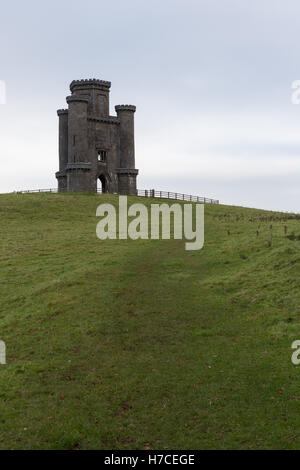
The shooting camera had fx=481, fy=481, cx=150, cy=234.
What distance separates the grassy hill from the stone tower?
131 feet

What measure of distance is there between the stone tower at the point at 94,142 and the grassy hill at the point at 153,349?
3990 cm

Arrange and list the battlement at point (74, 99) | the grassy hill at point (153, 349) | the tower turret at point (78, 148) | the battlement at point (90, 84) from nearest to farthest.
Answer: the grassy hill at point (153, 349) → the tower turret at point (78, 148) → the battlement at point (74, 99) → the battlement at point (90, 84)

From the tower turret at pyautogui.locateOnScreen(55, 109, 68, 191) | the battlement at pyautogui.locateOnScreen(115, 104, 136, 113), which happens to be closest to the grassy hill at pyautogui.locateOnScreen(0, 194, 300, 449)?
the tower turret at pyautogui.locateOnScreen(55, 109, 68, 191)

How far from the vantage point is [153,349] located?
17.0 meters

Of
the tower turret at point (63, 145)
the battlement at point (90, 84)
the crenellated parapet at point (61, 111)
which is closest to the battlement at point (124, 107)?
the battlement at point (90, 84)

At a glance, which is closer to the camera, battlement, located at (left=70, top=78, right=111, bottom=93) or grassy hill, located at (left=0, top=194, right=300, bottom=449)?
grassy hill, located at (left=0, top=194, right=300, bottom=449)

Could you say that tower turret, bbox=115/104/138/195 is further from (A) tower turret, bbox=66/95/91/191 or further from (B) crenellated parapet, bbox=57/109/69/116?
(B) crenellated parapet, bbox=57/109/69/116

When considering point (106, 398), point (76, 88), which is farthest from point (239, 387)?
point (76, 88)

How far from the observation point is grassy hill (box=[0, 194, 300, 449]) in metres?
12.4

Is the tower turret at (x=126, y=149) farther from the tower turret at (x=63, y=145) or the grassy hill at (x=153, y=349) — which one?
the grassy hill at (x=153, y=349)

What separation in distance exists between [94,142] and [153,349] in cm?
6060

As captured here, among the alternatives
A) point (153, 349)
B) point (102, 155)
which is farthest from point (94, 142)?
point (153, 349)

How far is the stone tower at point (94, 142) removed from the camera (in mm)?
71125

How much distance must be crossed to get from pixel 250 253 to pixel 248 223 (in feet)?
55.3
